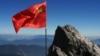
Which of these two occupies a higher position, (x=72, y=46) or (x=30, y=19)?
(x=30, y=19)

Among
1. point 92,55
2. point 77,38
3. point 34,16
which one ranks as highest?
point 34,16

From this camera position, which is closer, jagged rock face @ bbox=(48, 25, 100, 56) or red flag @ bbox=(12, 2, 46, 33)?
red flag @ bbox=(12, 2, 46, 33)

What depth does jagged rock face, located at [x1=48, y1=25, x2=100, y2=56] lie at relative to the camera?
760 inches

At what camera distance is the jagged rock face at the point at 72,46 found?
760 inches

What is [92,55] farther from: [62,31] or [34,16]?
[34,16]

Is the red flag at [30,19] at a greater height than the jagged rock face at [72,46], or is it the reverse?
the red flag at [30,19]

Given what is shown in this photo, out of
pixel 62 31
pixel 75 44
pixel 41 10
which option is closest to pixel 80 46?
pixel 75 44

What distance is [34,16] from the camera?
18625 millimetres

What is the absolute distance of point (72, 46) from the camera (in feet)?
63.8

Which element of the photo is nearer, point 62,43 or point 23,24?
point 23,24

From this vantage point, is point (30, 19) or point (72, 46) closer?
point (30, 19)

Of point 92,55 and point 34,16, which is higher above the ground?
point 34,16

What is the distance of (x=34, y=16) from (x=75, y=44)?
364cm

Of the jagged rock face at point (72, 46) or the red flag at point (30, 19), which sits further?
the jagged rock face at point (72, 46)
